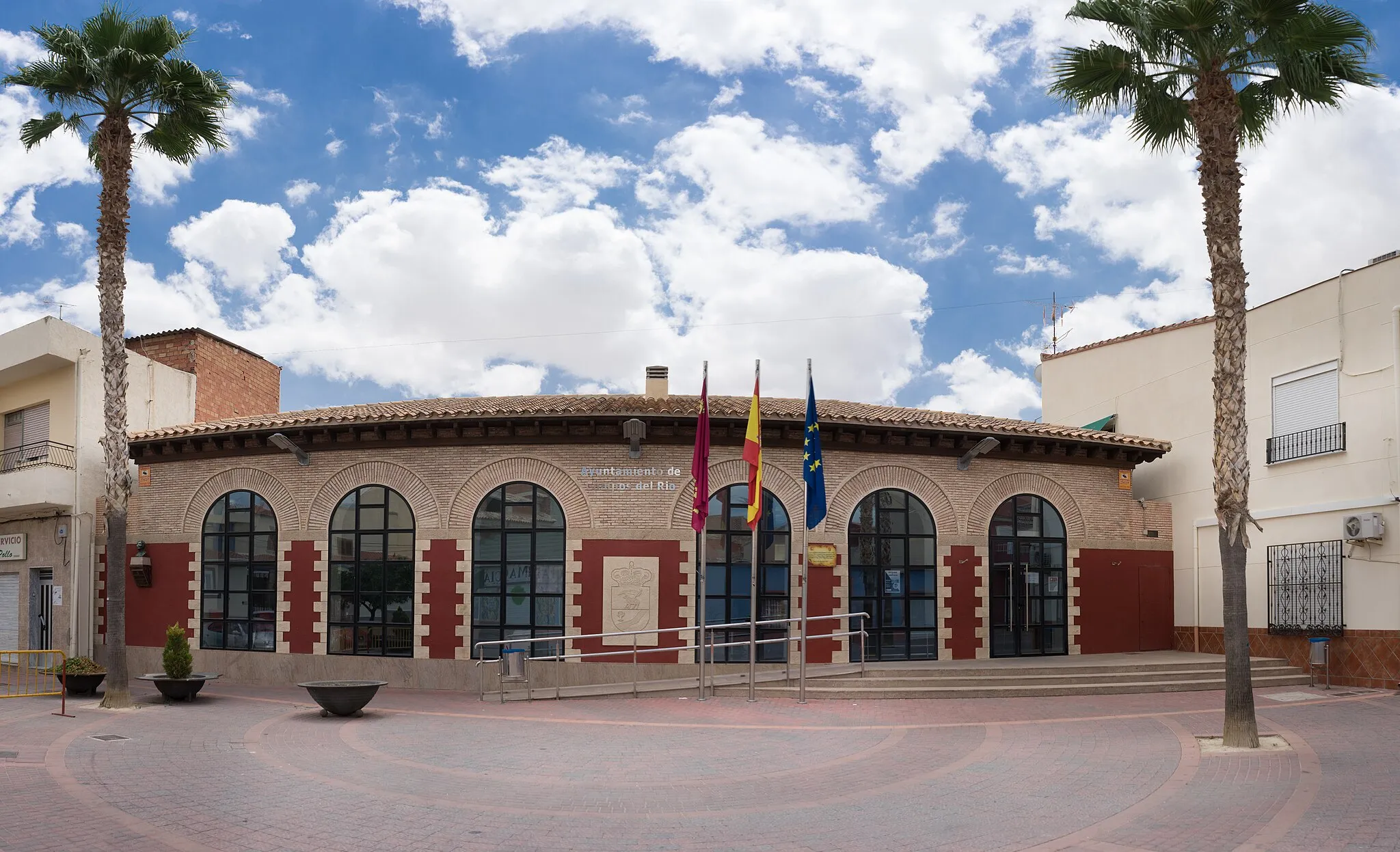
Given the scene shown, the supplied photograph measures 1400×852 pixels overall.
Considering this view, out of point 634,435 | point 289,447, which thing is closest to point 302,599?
point 289,447

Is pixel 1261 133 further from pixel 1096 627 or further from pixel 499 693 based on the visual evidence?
pixel 499 693

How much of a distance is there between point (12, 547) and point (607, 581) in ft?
46.0

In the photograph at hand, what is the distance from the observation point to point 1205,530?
21.1 meters

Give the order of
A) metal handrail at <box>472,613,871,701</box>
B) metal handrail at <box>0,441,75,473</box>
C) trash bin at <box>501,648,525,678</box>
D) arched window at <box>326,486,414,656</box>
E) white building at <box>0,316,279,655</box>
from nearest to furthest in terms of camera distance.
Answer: metal handrail at <box>472,613,871,701</box> → trash bin at <box>501,648,525,678</box> → arched window at <box>326,486,414,656</box> → white building at <box>0,316,279,655</box> → metal handrail at <box>0,441,75,473</box>

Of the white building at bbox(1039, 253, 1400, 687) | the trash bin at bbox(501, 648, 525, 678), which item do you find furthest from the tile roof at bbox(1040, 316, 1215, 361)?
the trash bin at bbox(501, 648, 525, 678)

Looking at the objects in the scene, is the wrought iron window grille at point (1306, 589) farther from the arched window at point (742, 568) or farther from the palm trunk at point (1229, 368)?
the arched window at point (742, 568)

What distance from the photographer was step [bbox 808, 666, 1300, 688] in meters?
17.2

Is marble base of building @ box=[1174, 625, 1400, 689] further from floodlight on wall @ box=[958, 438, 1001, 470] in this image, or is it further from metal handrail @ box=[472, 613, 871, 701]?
metal handrail @ box=[472, 613, 871, 701]

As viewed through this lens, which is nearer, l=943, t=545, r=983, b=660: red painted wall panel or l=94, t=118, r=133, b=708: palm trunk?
l=94, t=118, r=133, b=708: palm trunk

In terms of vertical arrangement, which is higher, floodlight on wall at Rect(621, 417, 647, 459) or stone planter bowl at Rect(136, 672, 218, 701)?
floodlight on wall at Rect(621, 417, 647, 459)

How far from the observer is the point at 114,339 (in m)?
16.7

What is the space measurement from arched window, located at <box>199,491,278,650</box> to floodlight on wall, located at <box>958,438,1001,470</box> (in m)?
12.8

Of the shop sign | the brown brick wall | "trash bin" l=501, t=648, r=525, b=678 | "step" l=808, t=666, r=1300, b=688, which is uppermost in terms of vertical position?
the brown brick wall

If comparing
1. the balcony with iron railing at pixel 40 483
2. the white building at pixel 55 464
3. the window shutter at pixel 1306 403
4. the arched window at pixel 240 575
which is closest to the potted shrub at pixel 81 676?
the arched window at pixel 240 575
